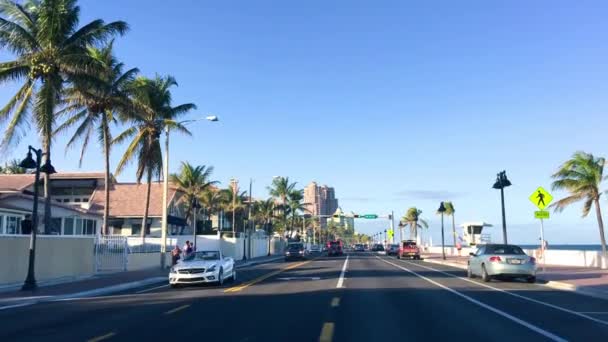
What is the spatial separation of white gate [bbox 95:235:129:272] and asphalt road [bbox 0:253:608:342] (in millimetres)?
11753

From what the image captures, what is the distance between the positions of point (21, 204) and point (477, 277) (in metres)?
26.1

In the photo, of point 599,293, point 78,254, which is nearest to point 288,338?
point 599,293

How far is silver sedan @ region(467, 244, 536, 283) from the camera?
23219 millimetres

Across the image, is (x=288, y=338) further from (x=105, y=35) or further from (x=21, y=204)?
(x=21, y=204)

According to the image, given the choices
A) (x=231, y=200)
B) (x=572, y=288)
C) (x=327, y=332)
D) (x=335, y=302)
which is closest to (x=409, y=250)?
(x=231, y=200)

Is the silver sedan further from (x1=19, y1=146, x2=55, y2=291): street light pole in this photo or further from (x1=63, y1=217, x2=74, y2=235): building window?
(x1=63, y1=217, x2=74, y2=235): building window

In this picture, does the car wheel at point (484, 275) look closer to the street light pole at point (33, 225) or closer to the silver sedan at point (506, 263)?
the silver sedan at point (506, 263)

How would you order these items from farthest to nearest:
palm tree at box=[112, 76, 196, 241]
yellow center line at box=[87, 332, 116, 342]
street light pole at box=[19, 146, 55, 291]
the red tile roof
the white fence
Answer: the red tile roof, palm tree at box=[112, 76, 196, 241], the white fence, street light pole at box=[19, 146, 55, 291], yellow center line at box=[87, 332, 116, 342]

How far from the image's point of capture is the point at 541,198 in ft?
92.0

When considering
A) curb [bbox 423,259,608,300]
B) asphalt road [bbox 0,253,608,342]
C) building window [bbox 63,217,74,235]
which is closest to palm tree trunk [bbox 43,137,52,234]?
asphalt road [bbox 0,253,608,342]

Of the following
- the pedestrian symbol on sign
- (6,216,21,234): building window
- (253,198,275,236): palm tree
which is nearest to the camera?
the pedestrian symbol on sign

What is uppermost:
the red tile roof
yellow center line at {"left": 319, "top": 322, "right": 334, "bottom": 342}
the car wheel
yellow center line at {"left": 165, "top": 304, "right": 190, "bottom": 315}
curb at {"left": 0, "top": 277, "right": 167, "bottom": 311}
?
the red tile roof

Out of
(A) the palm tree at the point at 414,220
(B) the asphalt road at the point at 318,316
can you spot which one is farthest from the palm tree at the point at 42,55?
(A) the palm tree at the point at 414,220

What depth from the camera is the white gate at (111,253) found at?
102 feet
